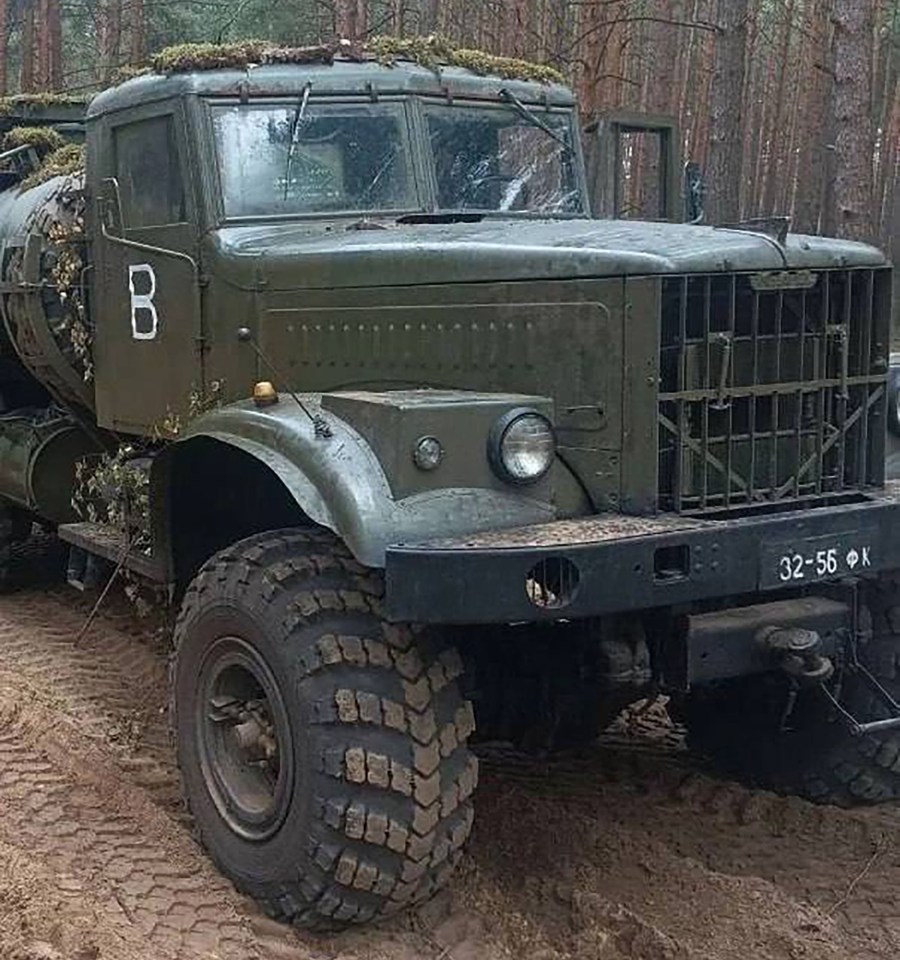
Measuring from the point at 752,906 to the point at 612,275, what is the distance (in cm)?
201

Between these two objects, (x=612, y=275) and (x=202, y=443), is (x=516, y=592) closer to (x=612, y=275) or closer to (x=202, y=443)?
(x=612, y=275)

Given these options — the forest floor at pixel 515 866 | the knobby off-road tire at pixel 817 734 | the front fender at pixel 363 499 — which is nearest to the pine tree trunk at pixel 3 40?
the forest floor at pixel 515 866

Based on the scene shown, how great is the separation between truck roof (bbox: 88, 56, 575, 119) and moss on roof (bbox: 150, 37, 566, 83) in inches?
0.9

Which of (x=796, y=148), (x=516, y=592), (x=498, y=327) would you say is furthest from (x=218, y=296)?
(x=796, y=148)

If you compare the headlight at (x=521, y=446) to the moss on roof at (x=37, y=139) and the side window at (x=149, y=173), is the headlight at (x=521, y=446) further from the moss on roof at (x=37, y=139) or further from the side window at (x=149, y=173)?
the moss on roof at (x=37, y=139)

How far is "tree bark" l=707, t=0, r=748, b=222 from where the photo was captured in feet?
52.6

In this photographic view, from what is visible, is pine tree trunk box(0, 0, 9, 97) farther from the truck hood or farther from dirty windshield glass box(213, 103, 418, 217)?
the truck hood

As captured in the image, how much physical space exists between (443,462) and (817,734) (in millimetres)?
2247

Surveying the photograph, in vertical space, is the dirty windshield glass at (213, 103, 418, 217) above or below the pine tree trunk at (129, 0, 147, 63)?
below

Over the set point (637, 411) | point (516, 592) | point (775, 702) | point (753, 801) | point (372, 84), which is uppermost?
point (372, 84)

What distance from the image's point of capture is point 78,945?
12.8ft

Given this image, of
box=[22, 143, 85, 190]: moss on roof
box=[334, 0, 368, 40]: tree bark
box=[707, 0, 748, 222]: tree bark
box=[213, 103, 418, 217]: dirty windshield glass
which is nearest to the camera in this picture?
box=[213, 103, 418, 217]: dirty windshield glass

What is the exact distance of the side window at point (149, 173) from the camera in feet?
19.0

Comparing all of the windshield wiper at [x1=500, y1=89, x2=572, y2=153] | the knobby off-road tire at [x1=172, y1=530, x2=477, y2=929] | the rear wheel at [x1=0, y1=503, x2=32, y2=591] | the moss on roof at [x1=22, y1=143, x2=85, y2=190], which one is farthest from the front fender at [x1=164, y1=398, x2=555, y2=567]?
the rear wheel at [x1=0, y1=503, x2=32, y2=591]
